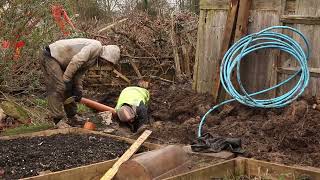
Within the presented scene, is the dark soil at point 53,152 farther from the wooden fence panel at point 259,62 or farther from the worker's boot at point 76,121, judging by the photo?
the wooden fence panel at point 259,62

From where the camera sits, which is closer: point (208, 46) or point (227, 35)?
point (227, 35)

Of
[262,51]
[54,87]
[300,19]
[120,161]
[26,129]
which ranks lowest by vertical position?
[26,129]

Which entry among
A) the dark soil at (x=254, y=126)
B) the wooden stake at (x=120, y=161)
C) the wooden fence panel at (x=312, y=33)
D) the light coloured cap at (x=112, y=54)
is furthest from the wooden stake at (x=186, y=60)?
the wooden stake at (x=120, y=161)

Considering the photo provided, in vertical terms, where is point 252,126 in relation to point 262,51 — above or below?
below

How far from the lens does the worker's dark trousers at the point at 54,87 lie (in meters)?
8.70

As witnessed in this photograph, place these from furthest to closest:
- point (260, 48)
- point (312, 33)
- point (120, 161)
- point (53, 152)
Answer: point (260, 48) < point (312, 33) < point (53, 152) < point (120, 161)

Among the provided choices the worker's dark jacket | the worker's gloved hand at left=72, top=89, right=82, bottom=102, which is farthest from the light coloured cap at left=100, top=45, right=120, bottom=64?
the worker's gloved hand at left=72, top=89, right=82, bottom=102

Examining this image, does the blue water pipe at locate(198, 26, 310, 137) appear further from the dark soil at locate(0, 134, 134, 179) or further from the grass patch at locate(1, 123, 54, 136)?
the grass patch at locate(1, 123, 54, 136)

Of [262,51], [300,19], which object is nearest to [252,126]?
[262,51]

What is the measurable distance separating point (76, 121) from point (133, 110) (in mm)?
1154

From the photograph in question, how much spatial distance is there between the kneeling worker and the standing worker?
0.71 metres

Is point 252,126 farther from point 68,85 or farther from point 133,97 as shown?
point 68,85

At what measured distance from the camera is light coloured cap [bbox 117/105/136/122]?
848 cm

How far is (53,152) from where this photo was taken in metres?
6.23
